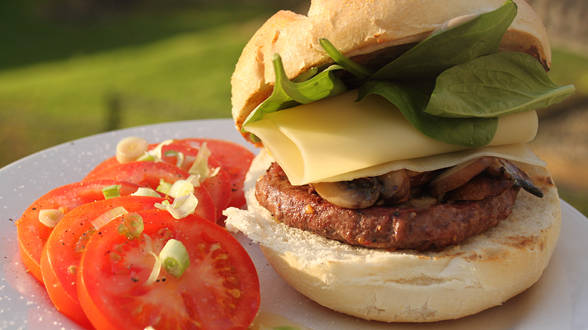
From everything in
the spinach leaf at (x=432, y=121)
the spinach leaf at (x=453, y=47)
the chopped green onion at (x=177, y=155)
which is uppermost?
the spinach leaf at (x=453, y=47)

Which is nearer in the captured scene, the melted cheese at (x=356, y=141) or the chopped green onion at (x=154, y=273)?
the chopped green onion at (x=154, y=273)

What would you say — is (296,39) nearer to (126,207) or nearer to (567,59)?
(126,207)

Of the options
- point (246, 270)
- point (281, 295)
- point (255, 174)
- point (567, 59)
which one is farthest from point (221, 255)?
point (567, 59)

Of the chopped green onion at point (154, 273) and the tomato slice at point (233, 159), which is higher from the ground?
the chopped green onion at point (154, 273)

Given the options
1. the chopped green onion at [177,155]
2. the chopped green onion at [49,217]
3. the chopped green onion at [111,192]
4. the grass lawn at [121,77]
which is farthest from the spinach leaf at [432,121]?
the grass lawn at [121,77]

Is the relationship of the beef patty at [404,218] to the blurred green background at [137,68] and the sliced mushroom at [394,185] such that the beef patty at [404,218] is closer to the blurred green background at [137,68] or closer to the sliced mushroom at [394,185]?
the sliced mushroom at [394,185]

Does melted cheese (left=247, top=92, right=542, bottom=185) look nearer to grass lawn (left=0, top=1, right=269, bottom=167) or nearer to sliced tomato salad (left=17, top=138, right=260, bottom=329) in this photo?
sliced tomato salad (left=17, top=138, right=260, bottom=329)

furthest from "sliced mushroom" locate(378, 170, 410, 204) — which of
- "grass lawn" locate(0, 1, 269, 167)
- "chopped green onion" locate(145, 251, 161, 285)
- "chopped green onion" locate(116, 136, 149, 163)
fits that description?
"grass lawn" locate(0, 1, 269, 167)
